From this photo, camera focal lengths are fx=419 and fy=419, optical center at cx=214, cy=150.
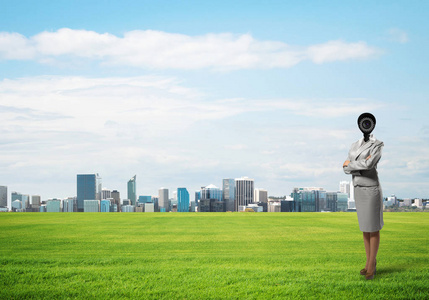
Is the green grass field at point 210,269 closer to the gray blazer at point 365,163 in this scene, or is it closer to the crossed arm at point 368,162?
the gray blazer at point 365,163

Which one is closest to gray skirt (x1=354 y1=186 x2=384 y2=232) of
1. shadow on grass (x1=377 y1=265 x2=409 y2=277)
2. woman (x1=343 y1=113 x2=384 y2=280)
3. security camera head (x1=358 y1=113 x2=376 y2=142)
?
woman (x1=343 y1=113 x2=384 y2=280)

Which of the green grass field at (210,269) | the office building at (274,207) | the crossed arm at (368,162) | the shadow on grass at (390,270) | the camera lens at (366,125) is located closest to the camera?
the green grass field at (210,269)

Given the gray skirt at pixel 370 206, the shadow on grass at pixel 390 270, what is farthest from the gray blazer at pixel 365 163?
the shadow on grass at pixel 390 270

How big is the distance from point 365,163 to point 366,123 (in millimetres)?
939

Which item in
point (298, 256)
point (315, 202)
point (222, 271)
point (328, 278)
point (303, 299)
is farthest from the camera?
point (315, 202)

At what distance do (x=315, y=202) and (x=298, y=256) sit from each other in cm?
4508

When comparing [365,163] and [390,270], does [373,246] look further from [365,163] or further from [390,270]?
[365,163]

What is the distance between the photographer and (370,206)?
28.7 ft

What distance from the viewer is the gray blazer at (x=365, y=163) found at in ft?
27.9

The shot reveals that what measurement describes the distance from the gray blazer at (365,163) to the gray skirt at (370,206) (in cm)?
13

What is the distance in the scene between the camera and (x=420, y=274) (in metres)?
9.56

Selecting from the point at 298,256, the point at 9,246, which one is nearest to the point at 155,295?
the point at 298,256

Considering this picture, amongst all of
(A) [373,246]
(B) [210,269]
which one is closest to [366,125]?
(A) [373,246]

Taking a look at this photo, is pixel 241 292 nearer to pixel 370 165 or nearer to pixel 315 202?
pixel 370 165
